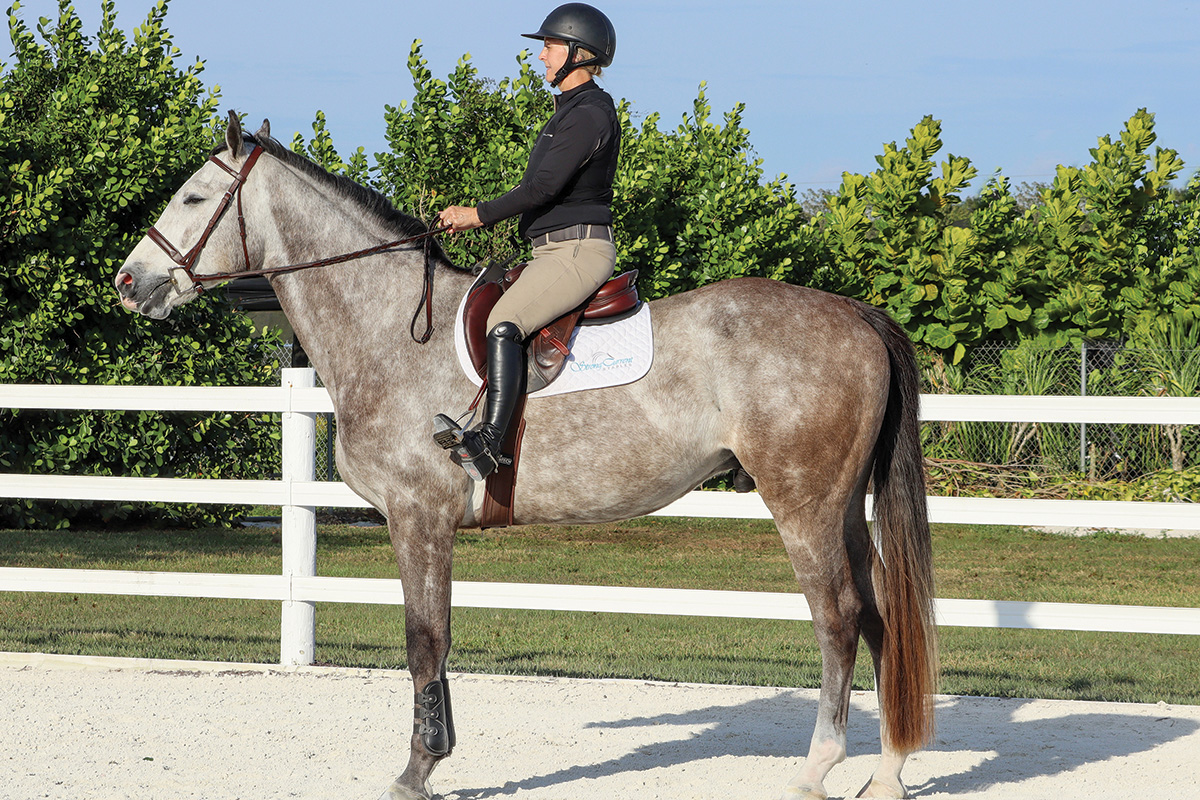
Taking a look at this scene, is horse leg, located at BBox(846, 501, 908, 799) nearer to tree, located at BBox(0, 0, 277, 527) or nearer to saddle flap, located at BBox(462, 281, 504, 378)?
saddle flap, located at BBox(462, 281, 504, 378)

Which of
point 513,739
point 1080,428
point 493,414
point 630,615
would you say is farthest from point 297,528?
point 1080,428

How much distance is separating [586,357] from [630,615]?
5.32m

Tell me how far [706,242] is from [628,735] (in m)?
8.87

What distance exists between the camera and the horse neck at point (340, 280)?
457cm

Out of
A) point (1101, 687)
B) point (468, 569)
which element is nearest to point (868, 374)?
point (1101, 687)

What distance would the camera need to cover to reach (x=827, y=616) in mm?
4316

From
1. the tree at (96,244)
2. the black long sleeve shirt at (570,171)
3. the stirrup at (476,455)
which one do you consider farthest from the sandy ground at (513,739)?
the tree at (96,244)

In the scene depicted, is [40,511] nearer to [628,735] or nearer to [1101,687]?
[628,735]

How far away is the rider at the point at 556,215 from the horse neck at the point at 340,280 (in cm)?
35

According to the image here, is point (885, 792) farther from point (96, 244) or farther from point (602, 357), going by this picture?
point (96, 244)

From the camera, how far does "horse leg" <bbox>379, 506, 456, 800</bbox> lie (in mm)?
4359

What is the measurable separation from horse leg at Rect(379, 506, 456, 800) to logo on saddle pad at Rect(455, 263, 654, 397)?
23.4 inches

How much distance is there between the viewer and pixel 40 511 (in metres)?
12.2

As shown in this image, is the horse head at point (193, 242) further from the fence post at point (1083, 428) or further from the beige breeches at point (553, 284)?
the fence post at point (1083, 428)
